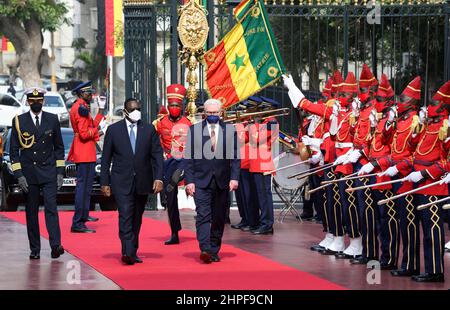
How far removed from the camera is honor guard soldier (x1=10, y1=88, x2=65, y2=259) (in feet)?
48.6

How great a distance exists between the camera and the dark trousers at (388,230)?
46.4 feet

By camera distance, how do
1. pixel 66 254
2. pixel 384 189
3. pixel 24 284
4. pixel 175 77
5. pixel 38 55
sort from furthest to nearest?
pixel 38 55
pixel 175 77
pixel 66 254
pixel 384 189
pixel 24 284

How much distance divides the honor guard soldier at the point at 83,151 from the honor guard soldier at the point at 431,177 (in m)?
6.13

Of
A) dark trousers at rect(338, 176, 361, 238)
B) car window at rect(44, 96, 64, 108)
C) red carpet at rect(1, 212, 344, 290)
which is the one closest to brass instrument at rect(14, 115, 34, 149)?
red carpet at rect(1, 212, 344, 290)

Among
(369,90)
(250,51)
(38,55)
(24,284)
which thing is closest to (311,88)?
(250,51)

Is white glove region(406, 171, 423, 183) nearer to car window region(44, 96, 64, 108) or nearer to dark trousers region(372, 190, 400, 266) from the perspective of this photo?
dark trousers region(372, 190, 400, 266)

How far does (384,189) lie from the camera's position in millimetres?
13969

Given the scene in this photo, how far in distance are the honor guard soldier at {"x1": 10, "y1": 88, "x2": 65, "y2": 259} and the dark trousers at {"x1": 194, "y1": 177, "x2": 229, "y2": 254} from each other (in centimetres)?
166

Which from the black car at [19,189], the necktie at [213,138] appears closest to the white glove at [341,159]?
the necktie at [213,138]

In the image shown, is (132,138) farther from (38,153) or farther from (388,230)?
(388,230)
